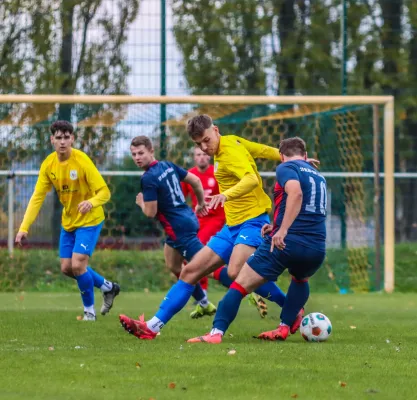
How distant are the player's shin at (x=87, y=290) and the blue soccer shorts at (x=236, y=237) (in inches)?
80.0

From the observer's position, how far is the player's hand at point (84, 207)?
10008mm

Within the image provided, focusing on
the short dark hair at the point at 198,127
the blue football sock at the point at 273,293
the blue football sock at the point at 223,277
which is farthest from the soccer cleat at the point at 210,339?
the blue football sock at the point at 223,277

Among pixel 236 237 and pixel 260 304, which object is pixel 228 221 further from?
pixel 260 304

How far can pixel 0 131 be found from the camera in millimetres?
15508

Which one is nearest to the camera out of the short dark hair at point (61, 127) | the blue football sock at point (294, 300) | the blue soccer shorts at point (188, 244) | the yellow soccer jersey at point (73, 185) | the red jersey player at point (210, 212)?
the blue football sock at point (294, 300)

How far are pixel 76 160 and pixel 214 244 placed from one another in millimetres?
2314

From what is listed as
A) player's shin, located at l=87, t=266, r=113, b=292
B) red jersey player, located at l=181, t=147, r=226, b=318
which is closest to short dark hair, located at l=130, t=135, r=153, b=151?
player's shin, located at l=87, t=266, r=113, b=292

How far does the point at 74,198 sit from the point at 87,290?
0.92 metres

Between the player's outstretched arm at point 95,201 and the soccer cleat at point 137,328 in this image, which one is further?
the player's outstretched arm at point 95,201

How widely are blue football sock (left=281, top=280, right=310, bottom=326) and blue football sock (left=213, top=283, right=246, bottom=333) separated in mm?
560

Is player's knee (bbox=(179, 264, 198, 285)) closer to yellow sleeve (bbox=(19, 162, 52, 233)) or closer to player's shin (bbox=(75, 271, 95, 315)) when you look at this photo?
player's shin (bbox=(75, 271, 95, 315))

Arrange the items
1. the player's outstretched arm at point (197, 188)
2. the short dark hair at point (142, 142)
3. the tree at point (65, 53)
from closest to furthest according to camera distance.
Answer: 1. the short dark hair at point (142, 142)
2. the player's outstretched arm at point (197, 188)
3. the tree at point (65, 53)

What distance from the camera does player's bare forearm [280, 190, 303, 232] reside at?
7.92 meters

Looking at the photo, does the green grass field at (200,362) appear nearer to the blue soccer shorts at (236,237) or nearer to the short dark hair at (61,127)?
the blue soccer shorts at (236,237)
